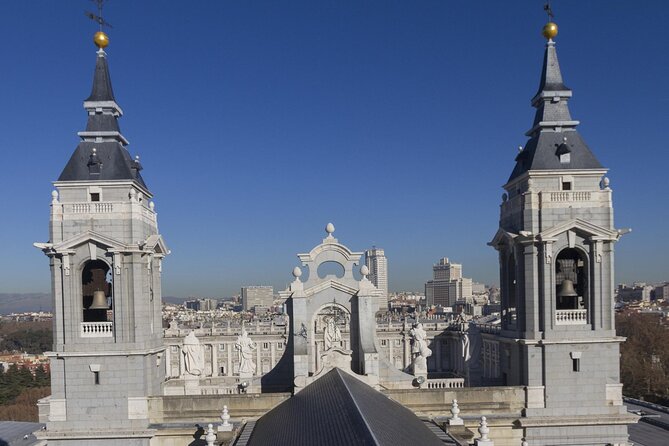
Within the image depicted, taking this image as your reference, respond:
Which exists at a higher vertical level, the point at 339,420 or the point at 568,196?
the point at 568,196

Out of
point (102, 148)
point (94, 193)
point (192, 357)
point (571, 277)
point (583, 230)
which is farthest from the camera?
point (192, 357)

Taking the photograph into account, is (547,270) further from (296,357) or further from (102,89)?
(102,89)

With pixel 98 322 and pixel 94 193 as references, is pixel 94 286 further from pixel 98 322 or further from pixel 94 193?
pixel 94 193

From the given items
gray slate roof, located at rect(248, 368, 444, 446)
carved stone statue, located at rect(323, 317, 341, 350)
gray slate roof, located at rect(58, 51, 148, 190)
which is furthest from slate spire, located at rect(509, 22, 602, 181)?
gray slate roof, located at rect(58, 51, 148, 190)

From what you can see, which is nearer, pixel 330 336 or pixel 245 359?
pixel 330 336

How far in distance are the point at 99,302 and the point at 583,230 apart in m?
19.8

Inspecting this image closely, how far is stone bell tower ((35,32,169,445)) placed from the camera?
21.2 meters

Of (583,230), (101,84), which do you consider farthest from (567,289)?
(101,84)

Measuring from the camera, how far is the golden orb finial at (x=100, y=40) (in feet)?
74.6

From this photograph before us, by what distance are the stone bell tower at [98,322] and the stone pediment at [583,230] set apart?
53.2 feet

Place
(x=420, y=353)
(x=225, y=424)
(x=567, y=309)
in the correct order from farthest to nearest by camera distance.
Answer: (x=420, y=353)
(x=567, y=309)
(x=225, y=424)

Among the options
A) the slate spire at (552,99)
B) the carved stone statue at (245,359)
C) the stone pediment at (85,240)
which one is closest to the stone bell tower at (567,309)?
the slate spire at (552,99)

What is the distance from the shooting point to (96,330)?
70.6 ft

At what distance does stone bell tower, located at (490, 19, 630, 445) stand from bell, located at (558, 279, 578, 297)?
1.6 inches
